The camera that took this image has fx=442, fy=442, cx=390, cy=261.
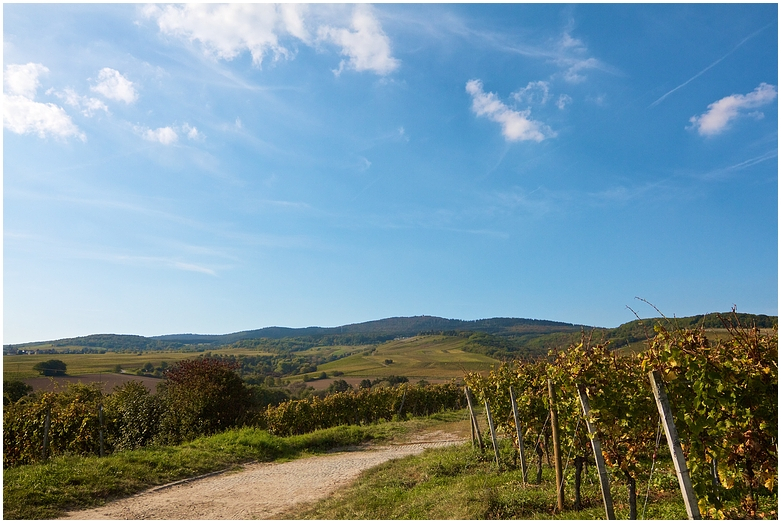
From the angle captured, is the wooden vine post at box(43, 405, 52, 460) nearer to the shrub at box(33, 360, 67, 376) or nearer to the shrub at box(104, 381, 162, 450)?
the shrub at box(104, 381, 162, 450)

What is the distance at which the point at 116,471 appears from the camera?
11.2 m

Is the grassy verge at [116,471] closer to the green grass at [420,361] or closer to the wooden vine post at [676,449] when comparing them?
the wooden vine post at [676,449]

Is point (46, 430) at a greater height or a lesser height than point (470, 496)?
lesser

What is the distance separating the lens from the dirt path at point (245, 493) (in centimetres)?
899

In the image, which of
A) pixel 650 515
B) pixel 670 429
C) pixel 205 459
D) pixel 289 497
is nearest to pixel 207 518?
pixel 289 497

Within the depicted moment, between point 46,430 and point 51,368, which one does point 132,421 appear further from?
point 51,368

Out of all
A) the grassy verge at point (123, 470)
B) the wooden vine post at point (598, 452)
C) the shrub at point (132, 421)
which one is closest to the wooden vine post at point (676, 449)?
the wooden vine post at point (598, 452)

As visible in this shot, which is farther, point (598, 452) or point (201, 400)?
point (201, 400)

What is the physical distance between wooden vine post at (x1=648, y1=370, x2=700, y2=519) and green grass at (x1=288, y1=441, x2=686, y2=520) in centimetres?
212

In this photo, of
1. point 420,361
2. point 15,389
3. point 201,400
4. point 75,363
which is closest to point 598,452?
point 201,400

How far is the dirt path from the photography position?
8.99 m

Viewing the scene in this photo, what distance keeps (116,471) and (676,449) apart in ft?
40.6

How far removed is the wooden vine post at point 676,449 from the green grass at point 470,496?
212 centimetres

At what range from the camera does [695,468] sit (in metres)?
4.29
